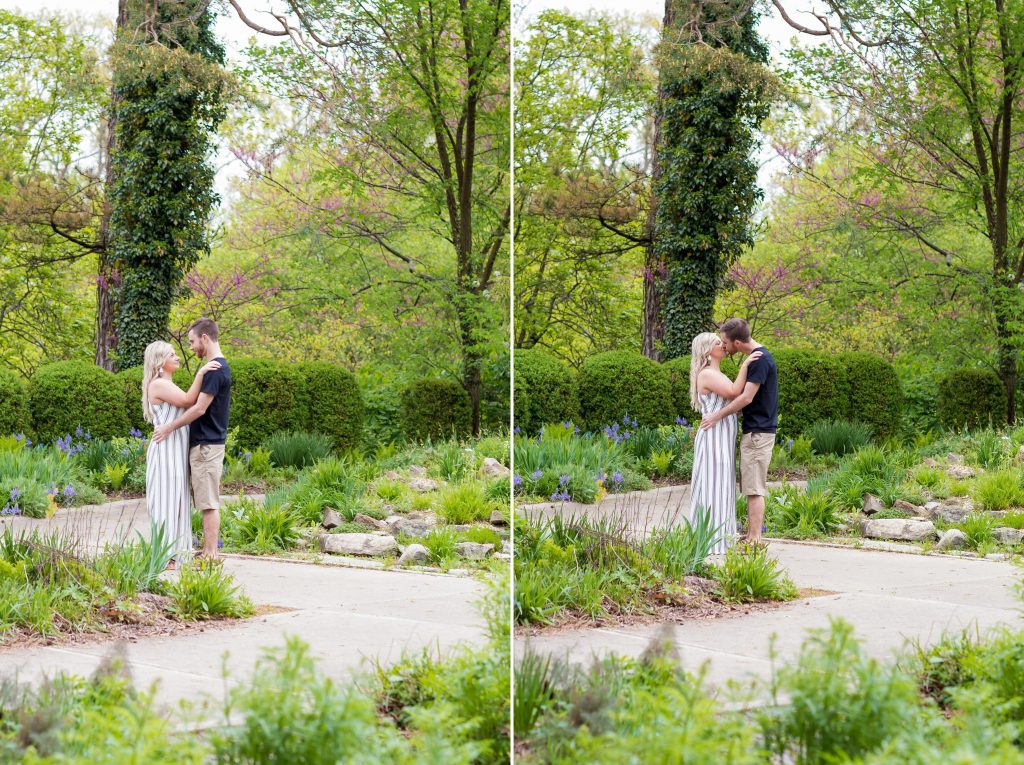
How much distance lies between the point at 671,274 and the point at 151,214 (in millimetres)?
3073

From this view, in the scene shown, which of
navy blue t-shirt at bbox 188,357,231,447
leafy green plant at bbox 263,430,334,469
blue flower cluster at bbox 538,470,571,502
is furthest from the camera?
navy blue t-shirt at bbox 188,357,231,447

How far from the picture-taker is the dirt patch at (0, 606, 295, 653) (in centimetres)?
327

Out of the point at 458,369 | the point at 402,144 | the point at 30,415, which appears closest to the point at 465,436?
the point at 458,369

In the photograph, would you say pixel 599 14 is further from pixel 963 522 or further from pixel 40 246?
pixel 40 246

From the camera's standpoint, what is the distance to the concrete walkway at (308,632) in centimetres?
303

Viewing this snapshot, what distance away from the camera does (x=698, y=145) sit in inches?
134

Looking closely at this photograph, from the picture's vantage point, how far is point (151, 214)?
5285mm

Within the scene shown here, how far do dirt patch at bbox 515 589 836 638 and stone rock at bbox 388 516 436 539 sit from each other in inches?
48.0

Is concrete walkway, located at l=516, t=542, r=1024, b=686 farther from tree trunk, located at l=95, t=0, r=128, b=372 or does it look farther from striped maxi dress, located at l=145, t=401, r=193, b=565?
tree trunk, located at l=95, t=0, r=128, b=372

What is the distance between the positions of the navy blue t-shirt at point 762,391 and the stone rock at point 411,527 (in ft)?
4.58

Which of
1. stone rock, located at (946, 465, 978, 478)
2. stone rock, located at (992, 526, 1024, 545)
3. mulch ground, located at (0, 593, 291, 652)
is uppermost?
stone rock, located at (946, 465, 978, 478)

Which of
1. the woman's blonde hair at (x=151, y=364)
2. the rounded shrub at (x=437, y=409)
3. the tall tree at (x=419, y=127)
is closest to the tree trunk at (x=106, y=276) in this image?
the woman's blonde hair at (x=151, y=364)

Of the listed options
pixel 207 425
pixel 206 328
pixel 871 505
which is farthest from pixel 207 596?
pixel 871 505

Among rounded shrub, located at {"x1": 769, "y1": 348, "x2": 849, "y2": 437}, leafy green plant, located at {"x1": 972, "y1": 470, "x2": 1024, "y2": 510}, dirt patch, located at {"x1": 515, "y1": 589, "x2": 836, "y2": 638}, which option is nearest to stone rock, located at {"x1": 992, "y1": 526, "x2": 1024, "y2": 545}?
leafy green plant, located at {"x1": 972, "y1": 470, "x2": 1024, "y2": 510}
